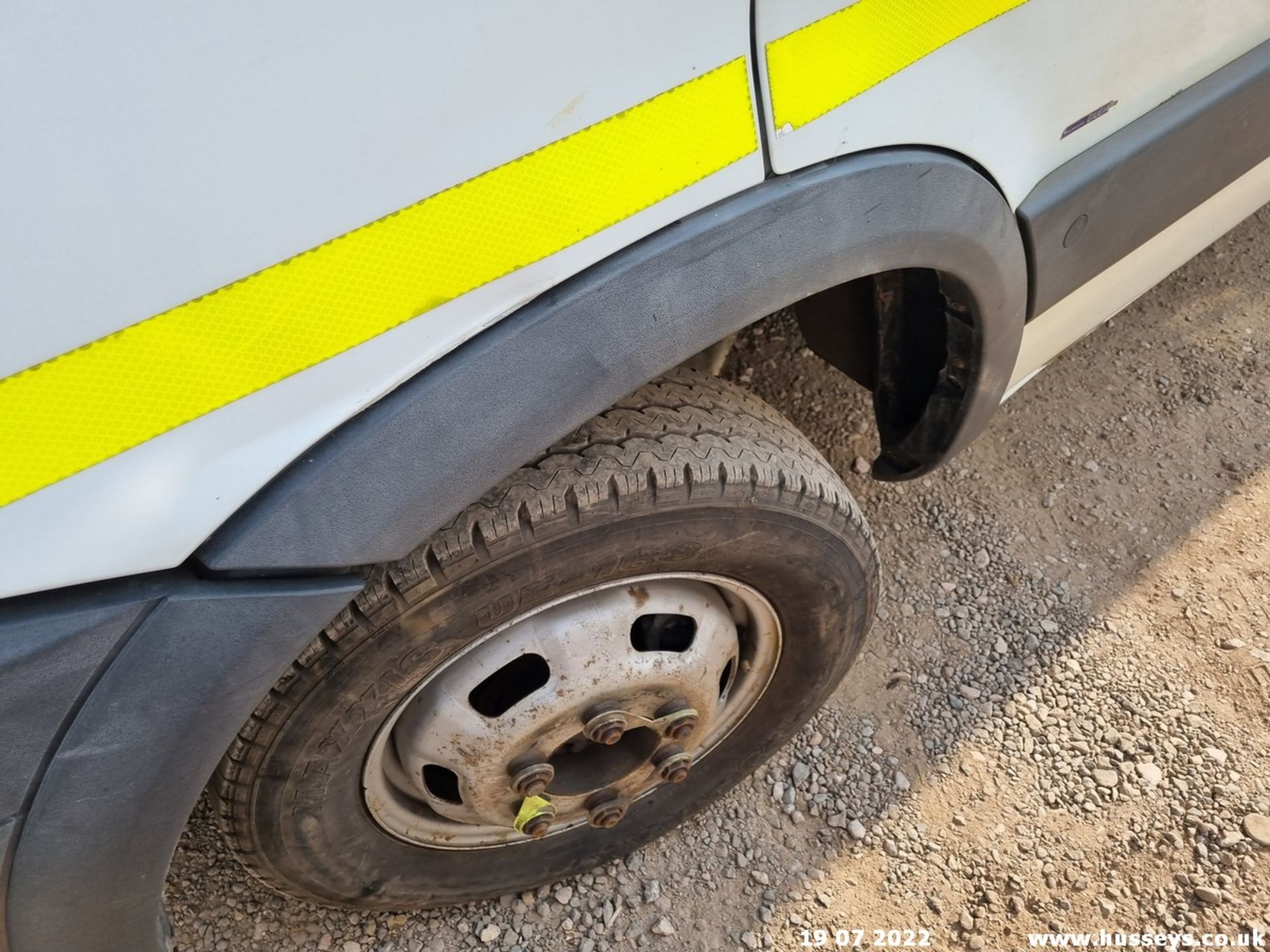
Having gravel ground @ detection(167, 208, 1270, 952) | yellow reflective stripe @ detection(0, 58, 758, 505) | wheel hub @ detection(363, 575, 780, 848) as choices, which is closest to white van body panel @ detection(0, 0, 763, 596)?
yellow reflective stripe @ detection(0, 58, 758, 505)

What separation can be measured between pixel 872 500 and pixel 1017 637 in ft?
1.52

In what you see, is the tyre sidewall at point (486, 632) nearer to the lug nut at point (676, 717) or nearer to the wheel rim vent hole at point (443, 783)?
the wheel rim vent hole at point (443, 783)

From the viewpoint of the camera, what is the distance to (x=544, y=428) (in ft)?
Answer: 3.27

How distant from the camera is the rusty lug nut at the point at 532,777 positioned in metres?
1.37

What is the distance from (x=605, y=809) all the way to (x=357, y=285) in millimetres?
1006

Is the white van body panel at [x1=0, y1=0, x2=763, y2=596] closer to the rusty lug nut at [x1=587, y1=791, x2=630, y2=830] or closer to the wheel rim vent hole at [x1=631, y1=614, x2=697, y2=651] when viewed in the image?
the wheel rim vent hole at [x1=631, y1=614, x2=697, y2=651]

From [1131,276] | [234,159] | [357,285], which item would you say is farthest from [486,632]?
[1131,276]

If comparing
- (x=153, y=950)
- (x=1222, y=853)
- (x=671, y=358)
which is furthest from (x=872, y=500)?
(x=153, y=950)

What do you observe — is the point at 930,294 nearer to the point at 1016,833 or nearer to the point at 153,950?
the point at 1016,833

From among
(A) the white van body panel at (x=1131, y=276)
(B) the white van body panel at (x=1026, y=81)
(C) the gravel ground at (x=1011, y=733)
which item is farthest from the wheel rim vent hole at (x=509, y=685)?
(A) the white van body panel at (x=1131, y=276)

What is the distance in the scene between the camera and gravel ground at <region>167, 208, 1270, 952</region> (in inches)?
66.7

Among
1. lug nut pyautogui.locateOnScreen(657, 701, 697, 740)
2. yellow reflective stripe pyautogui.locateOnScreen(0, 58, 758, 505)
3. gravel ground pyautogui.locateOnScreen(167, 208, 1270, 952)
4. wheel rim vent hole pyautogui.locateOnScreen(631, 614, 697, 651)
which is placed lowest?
gravel ground pyautogui.locateOnScreen(167, 208, 1270, 952)

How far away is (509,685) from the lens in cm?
140

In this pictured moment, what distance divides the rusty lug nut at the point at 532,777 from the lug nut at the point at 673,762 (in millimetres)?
201
